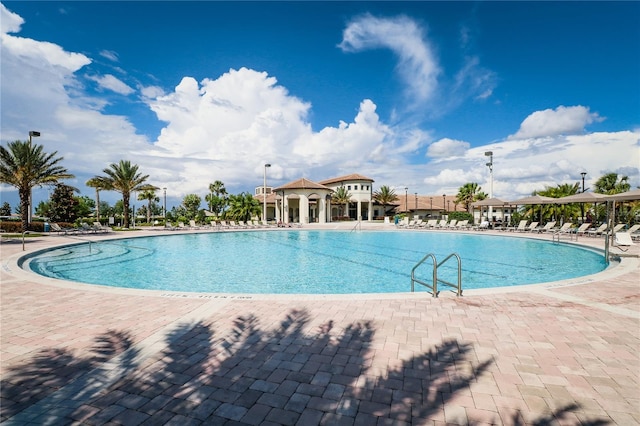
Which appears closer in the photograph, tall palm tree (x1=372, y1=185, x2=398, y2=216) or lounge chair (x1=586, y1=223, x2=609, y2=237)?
lounge chair (x1=586, y1=223, x2=609, y2=237)

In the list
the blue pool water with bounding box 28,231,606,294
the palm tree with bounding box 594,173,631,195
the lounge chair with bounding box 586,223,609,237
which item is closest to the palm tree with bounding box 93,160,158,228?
the blue pool water with bounding box 28,231,606,294

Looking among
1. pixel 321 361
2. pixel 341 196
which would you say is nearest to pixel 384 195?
pixel 341 196

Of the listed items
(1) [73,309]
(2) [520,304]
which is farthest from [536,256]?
(1) [73,309]

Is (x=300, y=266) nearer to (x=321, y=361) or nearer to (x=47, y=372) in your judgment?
(x=321, y=361)

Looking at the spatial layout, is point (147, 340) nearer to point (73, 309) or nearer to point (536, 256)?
point (73, 309)

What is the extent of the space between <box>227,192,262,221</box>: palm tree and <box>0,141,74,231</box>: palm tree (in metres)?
18.6

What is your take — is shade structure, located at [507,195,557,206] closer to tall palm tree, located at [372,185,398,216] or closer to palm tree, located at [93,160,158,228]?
tall palm tree, located at [372,185,398,216]

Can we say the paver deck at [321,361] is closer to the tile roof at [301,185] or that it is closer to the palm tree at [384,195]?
the tile roof at [301,185]

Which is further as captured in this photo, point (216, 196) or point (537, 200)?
point (216, 196)

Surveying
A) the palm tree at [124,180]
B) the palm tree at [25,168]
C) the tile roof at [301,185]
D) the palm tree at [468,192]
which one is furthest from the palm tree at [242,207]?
the palm tree at [468,192]

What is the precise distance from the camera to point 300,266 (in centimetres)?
1315

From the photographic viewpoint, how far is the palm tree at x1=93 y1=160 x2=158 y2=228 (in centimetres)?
3041

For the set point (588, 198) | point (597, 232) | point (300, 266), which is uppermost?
point (588, 198)

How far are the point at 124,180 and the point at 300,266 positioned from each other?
26070mm
